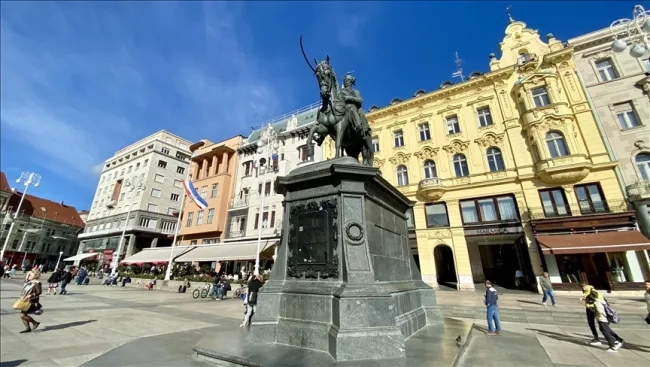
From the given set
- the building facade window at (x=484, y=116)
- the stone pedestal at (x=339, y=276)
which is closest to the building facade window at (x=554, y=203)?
the building facade window at (x=484, y=116)

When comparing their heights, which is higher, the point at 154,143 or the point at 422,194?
the point at 154,143

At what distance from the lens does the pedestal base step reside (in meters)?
3.70

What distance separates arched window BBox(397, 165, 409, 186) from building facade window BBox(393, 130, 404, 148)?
2.44 meters

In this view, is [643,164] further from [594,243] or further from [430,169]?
[430,169]

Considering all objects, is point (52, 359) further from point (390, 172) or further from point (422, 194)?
point (390, 172)

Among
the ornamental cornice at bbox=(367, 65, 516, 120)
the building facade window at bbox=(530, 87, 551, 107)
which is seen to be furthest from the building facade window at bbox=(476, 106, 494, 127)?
the building facade window at bbox=(530, 87, 551, 107)

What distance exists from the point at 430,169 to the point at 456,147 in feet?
9.51

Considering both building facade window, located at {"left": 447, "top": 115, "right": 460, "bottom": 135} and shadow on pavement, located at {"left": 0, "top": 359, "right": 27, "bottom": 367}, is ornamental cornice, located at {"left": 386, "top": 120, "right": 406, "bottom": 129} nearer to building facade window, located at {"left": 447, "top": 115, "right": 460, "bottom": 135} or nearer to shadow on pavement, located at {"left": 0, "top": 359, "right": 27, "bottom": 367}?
building facade window, located at {"left": 447, "top": 115, "right": 460, "bottom": 135}

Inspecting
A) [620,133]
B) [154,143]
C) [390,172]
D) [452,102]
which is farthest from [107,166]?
[620,133]

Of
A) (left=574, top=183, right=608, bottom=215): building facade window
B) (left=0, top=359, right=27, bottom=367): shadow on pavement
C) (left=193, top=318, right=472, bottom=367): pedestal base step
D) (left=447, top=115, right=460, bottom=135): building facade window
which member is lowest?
(left=0, top=359, right=27, bottom=367): shadow on pavement

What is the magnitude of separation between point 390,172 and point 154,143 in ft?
146

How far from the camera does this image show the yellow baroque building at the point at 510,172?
18031mm

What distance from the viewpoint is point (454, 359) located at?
389 cm

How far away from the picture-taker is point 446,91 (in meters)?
25.9
